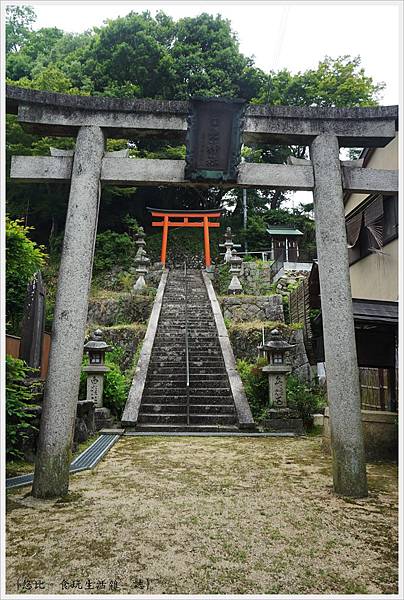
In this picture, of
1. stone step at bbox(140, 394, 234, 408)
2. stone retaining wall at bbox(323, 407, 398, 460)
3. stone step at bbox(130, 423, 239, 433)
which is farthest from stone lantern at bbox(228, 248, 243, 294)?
stone retaining wall at bbox(323, 407, 398, 460)

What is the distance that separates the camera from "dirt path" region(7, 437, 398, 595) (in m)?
2.60

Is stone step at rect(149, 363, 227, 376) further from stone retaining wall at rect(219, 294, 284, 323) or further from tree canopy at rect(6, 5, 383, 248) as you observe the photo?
tree canopy at rect(6, 5, 383, 248)

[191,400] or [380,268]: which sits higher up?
[380,268]

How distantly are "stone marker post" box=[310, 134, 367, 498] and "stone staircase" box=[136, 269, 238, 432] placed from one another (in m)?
4.50

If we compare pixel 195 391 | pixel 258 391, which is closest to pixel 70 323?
pixel 195 391

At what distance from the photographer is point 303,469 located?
18.1ft

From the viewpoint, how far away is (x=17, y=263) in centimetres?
968

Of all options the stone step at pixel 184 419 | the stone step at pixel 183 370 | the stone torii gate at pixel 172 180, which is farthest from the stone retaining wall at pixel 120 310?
the stone torii gate at pixel 172 180

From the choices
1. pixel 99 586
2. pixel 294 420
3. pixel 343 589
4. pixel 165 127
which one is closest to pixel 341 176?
pixel 165 127

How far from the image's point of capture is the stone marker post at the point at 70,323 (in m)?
4.21

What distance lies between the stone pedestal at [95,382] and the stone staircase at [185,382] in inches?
39.5

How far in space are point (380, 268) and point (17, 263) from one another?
27.0ft

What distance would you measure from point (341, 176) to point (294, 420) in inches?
222

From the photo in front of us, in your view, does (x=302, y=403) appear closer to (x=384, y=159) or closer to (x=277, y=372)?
(x=277, y=372)
